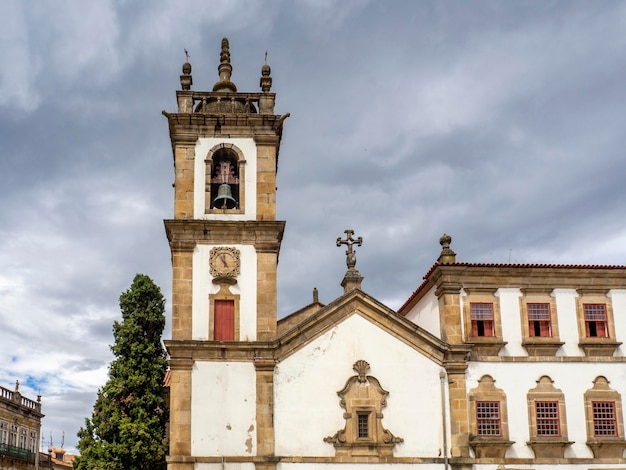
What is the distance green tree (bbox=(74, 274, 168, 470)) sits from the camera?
95.6 ft

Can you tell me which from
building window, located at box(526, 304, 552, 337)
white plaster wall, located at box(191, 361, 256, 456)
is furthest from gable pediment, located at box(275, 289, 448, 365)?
building window, located at box(526, 304, 552, 337)

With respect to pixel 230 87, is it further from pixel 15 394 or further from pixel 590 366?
pixel 15 394

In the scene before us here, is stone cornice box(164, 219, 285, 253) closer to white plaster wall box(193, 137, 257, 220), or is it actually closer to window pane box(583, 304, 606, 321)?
white plaster wall box(193, 137, 257, 220)

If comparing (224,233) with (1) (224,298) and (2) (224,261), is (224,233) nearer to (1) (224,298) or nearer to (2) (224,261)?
(2) (224,261)

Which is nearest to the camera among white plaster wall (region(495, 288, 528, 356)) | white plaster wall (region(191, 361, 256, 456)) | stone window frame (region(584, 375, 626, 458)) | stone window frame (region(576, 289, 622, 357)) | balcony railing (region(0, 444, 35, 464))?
white plaster wall (region(191, 361, 256, 456))

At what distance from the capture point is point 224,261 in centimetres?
2611

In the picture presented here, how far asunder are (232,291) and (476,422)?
9203 millimetres

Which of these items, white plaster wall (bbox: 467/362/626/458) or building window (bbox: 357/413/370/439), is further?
white plaster wall (bbox: 467/362/626/458)

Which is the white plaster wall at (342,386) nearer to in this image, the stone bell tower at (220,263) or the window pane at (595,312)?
the stone bell tower at (220,263)

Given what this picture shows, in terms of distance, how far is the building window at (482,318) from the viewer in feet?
87.6

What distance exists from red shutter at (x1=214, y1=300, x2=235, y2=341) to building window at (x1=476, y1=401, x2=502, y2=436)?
28.2 ft

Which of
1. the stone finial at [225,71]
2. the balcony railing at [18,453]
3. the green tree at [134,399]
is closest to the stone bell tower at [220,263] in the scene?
the stone finial at [225,71]

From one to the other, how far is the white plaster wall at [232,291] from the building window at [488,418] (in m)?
→ 7.91

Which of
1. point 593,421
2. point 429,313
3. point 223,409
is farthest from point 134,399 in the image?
point 593,421
